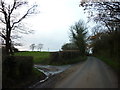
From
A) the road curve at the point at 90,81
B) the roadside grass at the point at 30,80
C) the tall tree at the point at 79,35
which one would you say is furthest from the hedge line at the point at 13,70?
the tall tree at the point at 79,35

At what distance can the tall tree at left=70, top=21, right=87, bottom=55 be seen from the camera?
60812 mm

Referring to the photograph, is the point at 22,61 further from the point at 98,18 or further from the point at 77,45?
the point at 77,45

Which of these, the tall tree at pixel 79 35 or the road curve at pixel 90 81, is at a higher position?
the tall tree at pixel 79 35

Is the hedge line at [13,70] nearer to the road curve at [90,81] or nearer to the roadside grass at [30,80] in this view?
the roadside grass at [30,80]

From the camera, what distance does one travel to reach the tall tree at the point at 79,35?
60.8 meters

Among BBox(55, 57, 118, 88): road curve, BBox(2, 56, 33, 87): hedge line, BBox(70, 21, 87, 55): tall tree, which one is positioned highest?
BBox(70, 21, 87, 55): tall tree

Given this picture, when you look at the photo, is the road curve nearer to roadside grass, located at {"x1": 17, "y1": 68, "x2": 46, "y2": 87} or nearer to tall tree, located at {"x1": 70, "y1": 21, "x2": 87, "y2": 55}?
roadside grass, located at {"x1": 17, "y1": 68, "x2": 46, "y2": 87}

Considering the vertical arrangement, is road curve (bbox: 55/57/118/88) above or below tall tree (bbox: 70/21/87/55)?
below

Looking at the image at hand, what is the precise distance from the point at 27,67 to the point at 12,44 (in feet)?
35.3

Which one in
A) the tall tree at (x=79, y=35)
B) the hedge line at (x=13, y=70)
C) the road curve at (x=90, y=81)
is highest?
the tall tree at (x=79, y=35)

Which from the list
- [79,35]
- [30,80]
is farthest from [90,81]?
[79,35]

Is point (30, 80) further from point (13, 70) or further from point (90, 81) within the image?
point (90, 81)

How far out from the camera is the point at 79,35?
199 ft

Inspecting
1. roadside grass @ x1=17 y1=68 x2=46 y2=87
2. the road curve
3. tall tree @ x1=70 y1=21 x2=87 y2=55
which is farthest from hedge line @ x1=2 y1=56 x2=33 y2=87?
tall tree @ x1=70 y1=21 x2=87 y2=55
